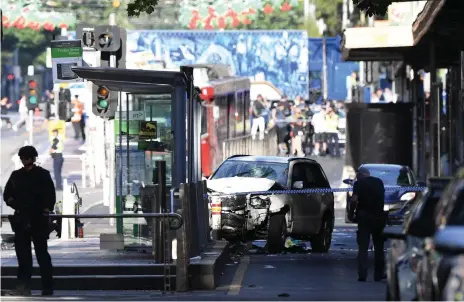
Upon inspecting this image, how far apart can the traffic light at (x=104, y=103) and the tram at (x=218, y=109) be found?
17.2m

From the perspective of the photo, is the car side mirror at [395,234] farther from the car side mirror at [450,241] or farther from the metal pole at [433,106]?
the metal pole at [433,106]

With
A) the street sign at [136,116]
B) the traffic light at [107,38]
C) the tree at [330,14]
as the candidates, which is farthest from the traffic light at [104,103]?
the tree at [330,14]

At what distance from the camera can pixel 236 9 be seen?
9219 centimetres

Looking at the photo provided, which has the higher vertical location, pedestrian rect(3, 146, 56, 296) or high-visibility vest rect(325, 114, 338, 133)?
high-visibility vest rect(325, 114, 338, 133)

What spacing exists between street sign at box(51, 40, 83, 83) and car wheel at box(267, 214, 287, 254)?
429cm

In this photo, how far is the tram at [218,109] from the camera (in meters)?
48.8

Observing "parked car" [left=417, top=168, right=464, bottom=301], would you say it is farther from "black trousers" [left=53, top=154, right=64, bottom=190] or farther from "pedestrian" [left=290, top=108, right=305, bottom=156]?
"pedestrian" [left=290, top=108, right=305, bottom=156]

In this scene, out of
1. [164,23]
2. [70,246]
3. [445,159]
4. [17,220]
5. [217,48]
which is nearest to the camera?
[17,220]

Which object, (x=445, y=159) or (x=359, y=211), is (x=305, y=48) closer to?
(x=445, y=159)

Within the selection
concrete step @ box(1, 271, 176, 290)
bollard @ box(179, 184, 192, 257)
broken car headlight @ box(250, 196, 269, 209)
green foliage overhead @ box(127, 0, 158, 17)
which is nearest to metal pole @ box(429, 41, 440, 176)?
broken car headlight @ box(250, 196, 269, 209)

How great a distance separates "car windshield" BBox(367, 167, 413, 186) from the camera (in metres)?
→ 34.7

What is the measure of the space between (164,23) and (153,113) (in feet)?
268

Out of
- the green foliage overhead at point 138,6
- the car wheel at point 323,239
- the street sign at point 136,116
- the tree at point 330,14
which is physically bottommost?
the car wheel at point 323,239

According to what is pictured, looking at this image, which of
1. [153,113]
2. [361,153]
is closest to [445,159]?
[361,153]
